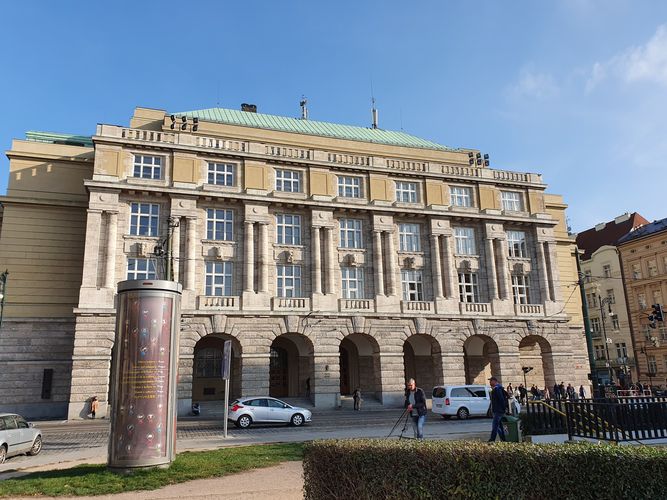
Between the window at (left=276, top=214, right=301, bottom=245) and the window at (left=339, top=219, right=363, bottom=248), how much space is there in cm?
334

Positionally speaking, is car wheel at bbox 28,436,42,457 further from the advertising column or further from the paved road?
the advertising column

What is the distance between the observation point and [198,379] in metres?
38.0

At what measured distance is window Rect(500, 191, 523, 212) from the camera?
149ft

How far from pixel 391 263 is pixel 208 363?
15297mm

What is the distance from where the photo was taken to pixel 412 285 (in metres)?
40.8

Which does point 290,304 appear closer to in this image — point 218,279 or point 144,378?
point 218,279

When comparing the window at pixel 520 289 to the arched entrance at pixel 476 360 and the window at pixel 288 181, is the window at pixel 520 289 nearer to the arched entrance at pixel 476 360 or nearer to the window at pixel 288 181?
the arched entrance at pixel 476 360

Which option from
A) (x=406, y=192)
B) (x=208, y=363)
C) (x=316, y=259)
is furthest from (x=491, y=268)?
(x=208, y=363)

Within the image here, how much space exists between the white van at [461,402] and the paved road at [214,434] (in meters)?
1.23

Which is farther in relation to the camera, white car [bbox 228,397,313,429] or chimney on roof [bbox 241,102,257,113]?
chimney on roof [bbox 241,102,257,113]

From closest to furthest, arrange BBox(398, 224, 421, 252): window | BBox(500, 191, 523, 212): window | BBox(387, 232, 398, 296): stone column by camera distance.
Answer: BBox(387, 232, 398, 296): stone column
BBox(398, 224, 421, 252): window
BBox(500, 191, 523, 212): window

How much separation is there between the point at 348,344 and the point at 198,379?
11.8m

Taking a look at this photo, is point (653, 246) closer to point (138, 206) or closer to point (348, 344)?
point (348, 344)

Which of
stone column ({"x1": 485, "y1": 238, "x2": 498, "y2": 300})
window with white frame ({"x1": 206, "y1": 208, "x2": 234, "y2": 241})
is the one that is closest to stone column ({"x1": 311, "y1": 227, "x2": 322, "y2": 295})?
window with white frame ({"x1": 206, "y1": 208, "x2": 234, "y2": 241})
